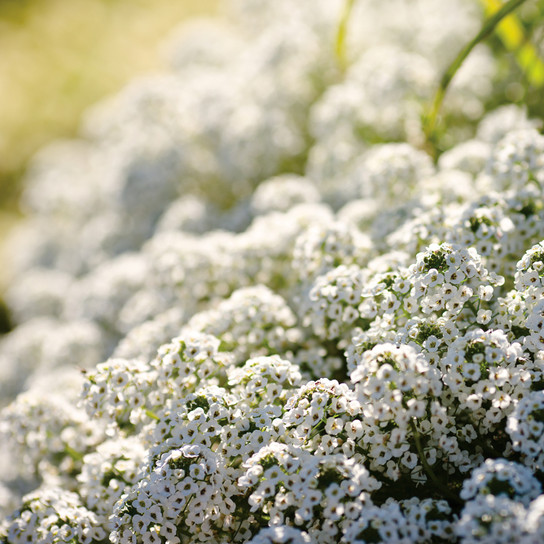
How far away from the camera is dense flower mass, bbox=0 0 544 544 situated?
258 cm

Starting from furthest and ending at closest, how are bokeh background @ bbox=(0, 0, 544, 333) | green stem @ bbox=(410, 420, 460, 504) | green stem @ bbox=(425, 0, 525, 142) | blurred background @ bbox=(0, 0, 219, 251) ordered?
1. blurred background @ bbox=(0, 0, 219, 251)
2. bokeh background @ bbox=(0, 0, 544, 333)
3. green stem @ bbox=(425, 0, 525, 142)
4. green stem @ bbox=(410, 420, 460, 504)

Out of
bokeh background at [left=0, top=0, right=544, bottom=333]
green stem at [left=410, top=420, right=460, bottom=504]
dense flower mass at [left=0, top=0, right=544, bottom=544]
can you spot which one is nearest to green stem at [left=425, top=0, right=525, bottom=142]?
dense flower mass at [left=0, top=0, right=544, bottom=544]

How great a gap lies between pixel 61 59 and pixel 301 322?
12.3 meters

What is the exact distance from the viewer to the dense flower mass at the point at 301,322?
258 centimetres

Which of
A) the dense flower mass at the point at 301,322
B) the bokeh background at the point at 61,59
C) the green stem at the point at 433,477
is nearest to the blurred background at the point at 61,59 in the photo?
the bokeh background at the point at 61,59

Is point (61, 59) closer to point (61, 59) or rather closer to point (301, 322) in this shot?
point (61, 59)

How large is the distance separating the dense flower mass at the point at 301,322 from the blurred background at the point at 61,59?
5569 millimetres

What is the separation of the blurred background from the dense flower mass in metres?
5.57

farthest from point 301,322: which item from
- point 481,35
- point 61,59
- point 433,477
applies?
point 61,59

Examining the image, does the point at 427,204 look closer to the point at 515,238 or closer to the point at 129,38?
the point at 515,238

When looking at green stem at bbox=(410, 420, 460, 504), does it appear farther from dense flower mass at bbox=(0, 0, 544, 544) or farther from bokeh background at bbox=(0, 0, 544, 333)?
bokeh background at bbox=(0, 0, 544, 333)

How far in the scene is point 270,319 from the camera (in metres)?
3.70

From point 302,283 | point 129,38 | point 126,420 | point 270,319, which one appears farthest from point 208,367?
point 129,38

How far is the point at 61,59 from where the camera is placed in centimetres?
1366
